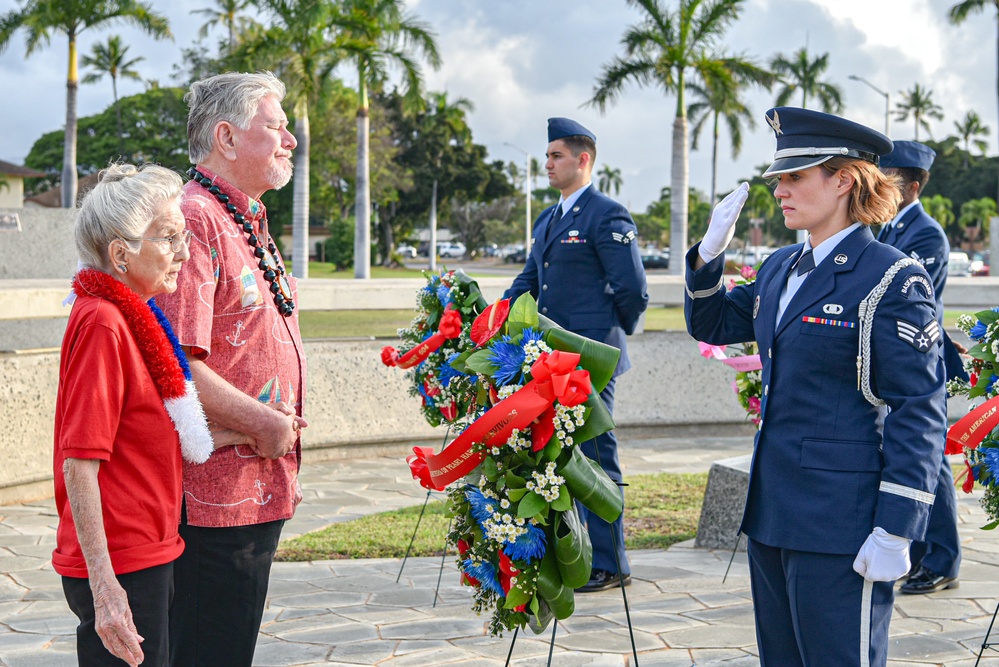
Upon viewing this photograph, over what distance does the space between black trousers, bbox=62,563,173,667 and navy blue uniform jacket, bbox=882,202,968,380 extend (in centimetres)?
412

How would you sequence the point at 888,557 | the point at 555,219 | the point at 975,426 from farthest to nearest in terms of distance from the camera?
the point at 555,219, the point at 975,426, the point at 888,557

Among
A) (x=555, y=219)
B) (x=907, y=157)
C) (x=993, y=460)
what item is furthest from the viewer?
(x=555, y=219)

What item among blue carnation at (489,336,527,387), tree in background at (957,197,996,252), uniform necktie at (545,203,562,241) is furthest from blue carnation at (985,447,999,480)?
tree in background at (957,197,996,252)

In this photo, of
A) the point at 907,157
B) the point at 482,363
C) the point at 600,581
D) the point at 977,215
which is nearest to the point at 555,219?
the point at 907,157

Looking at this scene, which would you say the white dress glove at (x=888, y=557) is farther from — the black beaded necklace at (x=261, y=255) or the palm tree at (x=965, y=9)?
the palm tree at (x=965, y=9)

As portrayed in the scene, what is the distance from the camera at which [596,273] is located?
5820 millimetres

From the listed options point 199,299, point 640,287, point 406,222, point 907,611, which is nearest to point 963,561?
point 907,611

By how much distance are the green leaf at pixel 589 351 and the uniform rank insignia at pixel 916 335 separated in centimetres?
86

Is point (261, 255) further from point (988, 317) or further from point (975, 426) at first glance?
point (988, 317)

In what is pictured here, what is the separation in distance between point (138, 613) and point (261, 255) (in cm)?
107

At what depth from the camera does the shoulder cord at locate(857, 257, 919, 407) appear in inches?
Result: 114

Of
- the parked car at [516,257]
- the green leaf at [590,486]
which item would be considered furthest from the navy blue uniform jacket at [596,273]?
the parked car at [516,257]

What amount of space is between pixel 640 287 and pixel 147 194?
3.48 meters

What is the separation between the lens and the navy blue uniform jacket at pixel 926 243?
18.0 feet
